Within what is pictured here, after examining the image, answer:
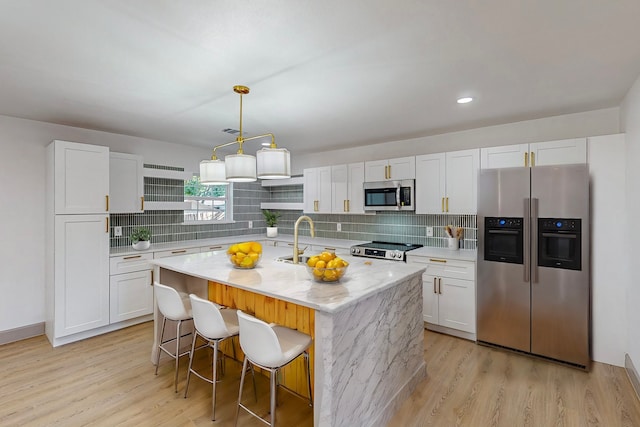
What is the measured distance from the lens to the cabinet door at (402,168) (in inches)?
162

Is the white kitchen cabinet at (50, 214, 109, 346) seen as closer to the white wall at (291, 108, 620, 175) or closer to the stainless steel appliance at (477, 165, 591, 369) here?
the white wall at (291, 108, 620, 175)

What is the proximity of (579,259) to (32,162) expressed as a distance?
5.68m

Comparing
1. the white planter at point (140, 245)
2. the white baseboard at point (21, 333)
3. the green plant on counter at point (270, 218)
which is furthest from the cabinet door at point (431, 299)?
the white baseboard at point (21, 333)

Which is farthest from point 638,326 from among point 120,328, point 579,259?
point 120,328

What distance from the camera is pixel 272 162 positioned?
2.28 meters

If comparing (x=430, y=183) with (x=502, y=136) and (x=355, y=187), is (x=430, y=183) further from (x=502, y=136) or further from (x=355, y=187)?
(x=355, y=187)

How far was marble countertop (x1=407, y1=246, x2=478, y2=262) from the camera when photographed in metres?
3.49

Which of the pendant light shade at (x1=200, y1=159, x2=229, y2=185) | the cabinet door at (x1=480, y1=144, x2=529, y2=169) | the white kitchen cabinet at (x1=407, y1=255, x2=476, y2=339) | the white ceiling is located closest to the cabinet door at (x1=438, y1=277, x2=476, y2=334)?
the white kitchen cabinet at (x1=407, y1=255, x2=476, y2=339)

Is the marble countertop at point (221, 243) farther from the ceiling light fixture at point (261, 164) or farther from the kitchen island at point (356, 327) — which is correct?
the ceiling light fixture at point (261, 164)

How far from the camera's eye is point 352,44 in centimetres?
192

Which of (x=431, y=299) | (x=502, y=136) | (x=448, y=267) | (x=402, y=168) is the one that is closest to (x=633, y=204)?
(x=502, y=136)

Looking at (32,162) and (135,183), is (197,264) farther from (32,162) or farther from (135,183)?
(32,162)

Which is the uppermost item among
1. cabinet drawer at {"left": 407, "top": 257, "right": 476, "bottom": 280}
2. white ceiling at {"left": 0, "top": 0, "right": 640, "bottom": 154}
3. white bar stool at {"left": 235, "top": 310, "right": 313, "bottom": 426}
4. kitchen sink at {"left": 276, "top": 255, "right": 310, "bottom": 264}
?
white ceiling at {"left": 0, "top": 0, "right": 640, "bottom": 154}

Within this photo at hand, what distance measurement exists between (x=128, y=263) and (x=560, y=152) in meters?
4.90
